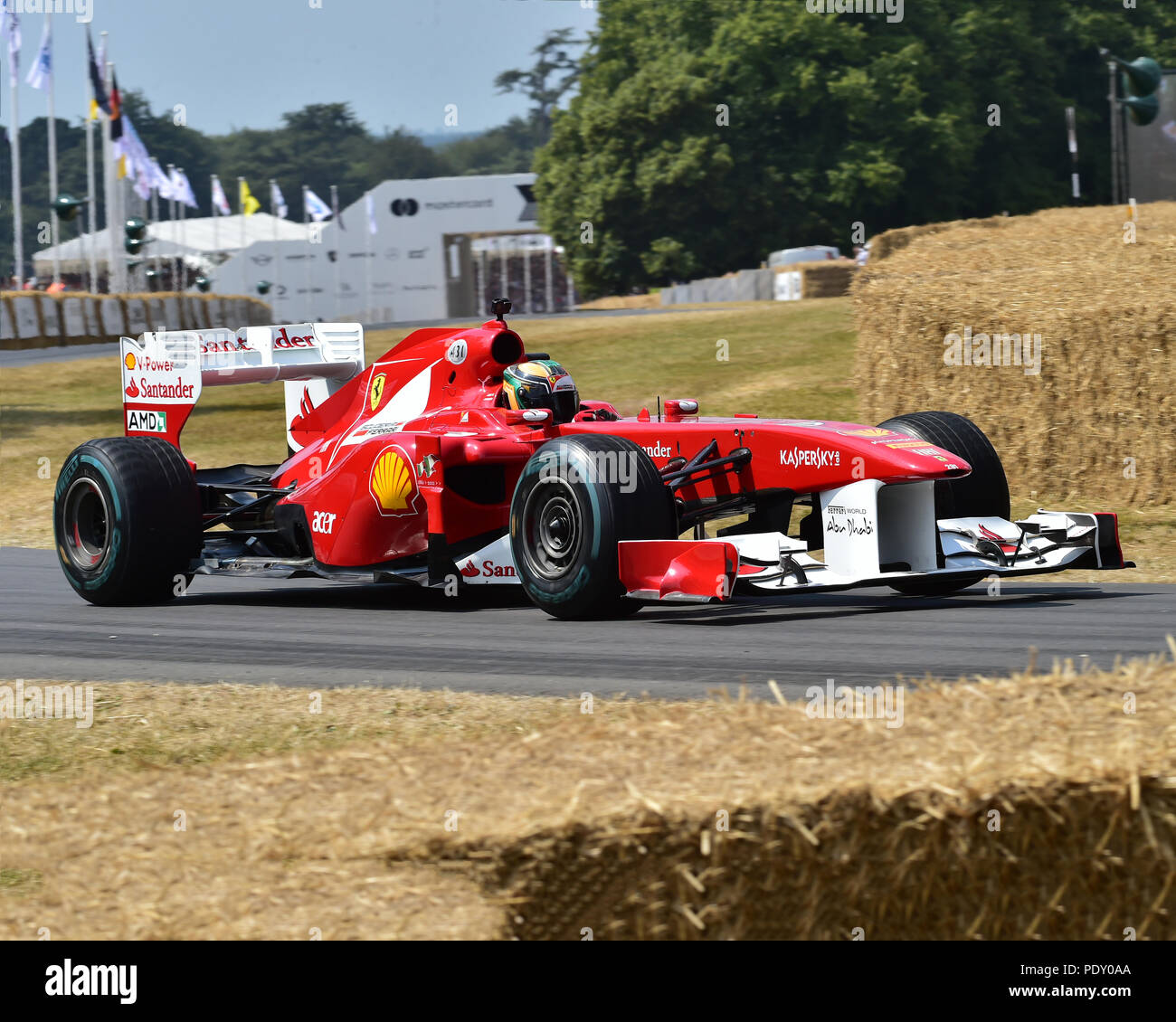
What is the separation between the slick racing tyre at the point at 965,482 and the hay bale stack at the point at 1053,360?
13.0ft

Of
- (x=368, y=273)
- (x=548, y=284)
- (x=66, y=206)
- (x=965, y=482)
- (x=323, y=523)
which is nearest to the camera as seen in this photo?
(x=965, y=482)

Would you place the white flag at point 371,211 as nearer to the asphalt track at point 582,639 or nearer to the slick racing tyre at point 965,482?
the asphalt track at point 582,639

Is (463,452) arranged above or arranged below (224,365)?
below

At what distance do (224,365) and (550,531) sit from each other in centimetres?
397

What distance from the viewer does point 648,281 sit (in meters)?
58.2

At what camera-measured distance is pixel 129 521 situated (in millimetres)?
10984

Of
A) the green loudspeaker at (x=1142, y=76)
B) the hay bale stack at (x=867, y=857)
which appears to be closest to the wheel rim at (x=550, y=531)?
the hay bale stack at (x=867, y=857)

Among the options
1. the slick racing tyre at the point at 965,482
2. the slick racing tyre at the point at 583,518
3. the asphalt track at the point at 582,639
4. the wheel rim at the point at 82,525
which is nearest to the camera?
the asphalt track at the point at 582,639

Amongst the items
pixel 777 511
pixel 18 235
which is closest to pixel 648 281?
pixel 18 235

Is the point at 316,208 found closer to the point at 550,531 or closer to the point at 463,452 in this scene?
the point at 463,452

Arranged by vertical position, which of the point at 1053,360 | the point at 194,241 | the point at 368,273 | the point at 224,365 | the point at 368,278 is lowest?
the point at 1053,360

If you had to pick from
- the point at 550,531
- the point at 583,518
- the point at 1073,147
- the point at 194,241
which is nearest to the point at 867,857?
the point at 583,518

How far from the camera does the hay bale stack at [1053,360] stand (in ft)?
44.8
